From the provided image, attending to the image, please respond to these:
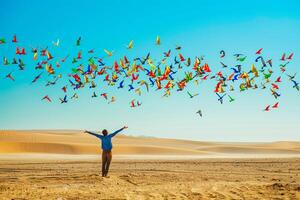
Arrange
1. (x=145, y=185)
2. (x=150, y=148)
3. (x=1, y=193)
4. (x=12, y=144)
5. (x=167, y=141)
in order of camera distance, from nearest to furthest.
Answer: (x=1, y=193)
(x=145, y=185)
(x=12, y=144)
(x=150, y=148)
(x=167, y=141)

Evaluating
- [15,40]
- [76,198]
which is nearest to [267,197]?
[76,198]

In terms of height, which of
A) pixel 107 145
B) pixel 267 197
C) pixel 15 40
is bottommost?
pixel 267 197

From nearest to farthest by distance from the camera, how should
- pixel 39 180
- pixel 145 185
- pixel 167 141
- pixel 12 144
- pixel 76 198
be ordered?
pixel 76 198, pixel 145 185, pixel 39 180, pixel 12 144, pixel 167 141

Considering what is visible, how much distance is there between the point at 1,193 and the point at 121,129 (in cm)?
569

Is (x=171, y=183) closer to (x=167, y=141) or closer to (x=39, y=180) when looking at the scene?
(x=39, y=180)

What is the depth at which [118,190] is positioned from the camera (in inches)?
508

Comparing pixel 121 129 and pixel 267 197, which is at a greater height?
pixel 121 129

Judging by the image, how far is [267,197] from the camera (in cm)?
1158

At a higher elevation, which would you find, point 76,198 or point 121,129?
point 121,129

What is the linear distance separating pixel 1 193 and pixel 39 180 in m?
3.73

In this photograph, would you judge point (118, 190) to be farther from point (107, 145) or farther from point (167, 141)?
point (167, 141)

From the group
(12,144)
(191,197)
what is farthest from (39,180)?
(12,144)

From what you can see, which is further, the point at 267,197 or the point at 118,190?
the point at 118,190

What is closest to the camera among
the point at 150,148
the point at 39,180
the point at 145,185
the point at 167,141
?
the point at 145,185
